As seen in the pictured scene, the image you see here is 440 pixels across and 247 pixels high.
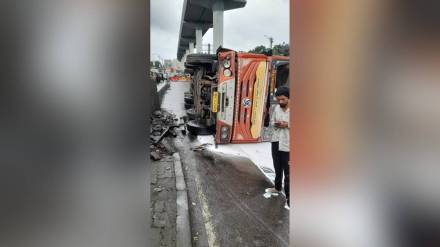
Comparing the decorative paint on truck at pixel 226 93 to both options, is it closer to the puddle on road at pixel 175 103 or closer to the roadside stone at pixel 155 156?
the roadside stone at pixel 155 156

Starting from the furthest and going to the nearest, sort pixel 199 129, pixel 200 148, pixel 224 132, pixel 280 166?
pixel 199 129, pixel 200 148, pixel 224 132, pixel 280 166

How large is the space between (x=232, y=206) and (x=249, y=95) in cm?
363

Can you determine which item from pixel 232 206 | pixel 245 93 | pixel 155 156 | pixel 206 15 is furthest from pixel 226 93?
pixel 206 15

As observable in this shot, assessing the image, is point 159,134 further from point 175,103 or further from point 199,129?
point 175,103

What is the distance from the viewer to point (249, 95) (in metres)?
7.08

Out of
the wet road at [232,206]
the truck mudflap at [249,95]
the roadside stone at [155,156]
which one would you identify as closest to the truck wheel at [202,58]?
the truck mudflap at [249,95]

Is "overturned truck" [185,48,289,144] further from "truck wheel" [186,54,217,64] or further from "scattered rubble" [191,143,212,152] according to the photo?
"truck wheel" [186,54,217,64]

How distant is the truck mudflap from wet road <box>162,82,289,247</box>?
124 cm

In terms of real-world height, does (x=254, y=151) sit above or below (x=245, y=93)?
below

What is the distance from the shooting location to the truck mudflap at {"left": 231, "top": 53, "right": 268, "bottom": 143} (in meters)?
6.93

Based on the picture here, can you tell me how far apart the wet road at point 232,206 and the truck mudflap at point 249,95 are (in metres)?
1.24
